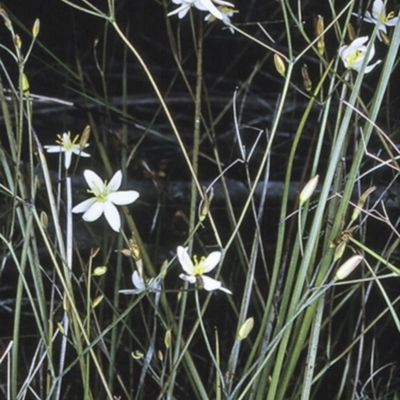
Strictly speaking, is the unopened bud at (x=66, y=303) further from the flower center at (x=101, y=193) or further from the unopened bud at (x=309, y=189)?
the unopened bud at (x=309, y=189)

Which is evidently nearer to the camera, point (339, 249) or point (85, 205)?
point (339, 249)

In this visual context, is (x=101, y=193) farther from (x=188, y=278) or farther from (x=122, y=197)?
(x=188, y=278)

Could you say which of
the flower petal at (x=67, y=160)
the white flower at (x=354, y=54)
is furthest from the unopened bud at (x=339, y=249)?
the flower petal at (x=67, y=160)

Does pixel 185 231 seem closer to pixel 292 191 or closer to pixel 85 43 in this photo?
pixel 292 191

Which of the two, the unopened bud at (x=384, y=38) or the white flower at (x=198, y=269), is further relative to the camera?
the unopened bud at (x=384, y=38)

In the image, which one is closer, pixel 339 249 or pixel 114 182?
pixel 339 249

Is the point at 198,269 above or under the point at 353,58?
under

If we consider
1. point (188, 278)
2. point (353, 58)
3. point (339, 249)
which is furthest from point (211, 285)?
point (353, 58)

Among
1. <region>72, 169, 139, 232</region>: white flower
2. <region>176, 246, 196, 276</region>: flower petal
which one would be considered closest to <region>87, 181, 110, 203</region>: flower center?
<region>72, 169, 139, 232</region>: white flower

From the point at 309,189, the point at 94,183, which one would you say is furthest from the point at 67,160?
the point at 309,189

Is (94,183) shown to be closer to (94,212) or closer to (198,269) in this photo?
(94,212)
